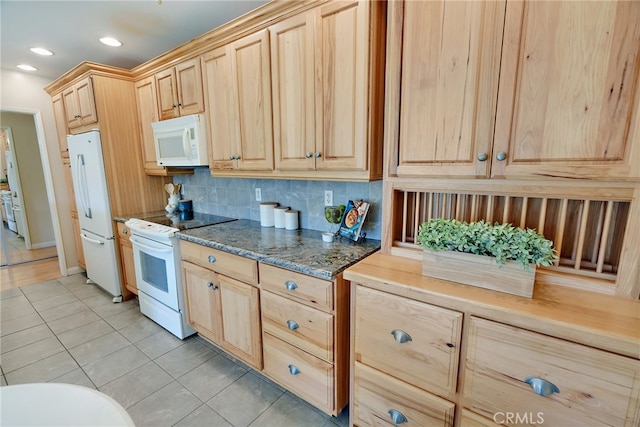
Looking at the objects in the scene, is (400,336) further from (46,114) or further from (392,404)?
(46,114)

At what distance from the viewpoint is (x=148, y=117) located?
2826 mm

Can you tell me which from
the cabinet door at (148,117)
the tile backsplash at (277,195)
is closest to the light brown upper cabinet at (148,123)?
the cabinet door at (148,117)

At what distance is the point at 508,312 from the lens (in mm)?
936

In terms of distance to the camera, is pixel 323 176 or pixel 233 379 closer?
pixel 323 176

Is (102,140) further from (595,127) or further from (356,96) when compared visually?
(595,127)

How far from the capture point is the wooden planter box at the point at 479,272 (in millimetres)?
Answer: 1016

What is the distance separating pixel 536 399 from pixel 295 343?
1.06 m

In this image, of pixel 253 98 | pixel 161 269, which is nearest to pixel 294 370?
pixel 161 269

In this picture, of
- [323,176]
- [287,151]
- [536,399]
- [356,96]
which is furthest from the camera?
[287,151]

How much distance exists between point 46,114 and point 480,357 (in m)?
4.95

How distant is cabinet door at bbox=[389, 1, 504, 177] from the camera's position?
3.61 feet

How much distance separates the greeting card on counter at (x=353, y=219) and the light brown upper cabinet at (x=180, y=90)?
146cm

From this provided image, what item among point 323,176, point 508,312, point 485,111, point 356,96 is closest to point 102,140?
point 323,176

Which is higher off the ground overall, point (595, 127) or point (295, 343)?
point (595, 127)
